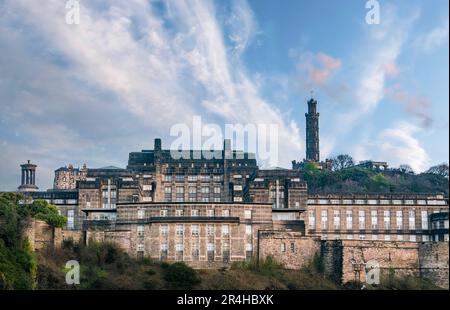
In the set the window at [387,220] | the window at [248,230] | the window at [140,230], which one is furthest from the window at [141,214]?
the window at [387,220]

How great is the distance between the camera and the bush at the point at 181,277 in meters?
55.9

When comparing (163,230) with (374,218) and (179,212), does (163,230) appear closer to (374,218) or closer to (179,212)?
(179,212)

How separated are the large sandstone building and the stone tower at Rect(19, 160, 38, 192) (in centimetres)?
17

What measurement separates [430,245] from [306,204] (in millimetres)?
16637

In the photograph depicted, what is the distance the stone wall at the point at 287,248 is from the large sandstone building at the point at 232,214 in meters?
0.08

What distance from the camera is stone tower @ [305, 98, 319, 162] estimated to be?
4505 inches

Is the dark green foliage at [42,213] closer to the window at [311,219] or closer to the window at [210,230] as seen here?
the window at [210,230]

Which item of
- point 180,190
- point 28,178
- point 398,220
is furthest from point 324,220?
point 28,178

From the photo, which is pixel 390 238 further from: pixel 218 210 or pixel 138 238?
pixel 138 238

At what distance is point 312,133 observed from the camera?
380ft

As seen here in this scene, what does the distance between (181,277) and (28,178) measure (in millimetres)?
38935
